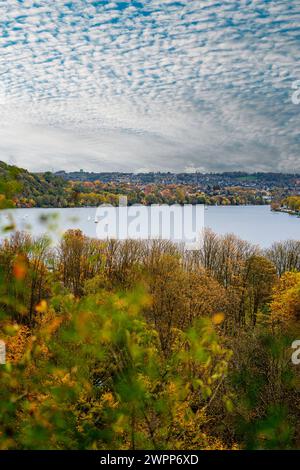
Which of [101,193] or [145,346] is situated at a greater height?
[101,193]

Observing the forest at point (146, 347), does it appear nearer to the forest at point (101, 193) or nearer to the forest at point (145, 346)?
the forest at point (145, 346)

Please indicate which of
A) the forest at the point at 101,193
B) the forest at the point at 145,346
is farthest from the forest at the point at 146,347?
the forest at the point at 101,193

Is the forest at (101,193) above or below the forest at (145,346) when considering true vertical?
above

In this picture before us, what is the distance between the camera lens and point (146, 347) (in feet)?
14.8

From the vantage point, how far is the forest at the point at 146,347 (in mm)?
3580

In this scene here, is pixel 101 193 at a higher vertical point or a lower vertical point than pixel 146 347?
higher

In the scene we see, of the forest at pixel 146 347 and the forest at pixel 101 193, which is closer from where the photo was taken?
the forest at pixel 146 347

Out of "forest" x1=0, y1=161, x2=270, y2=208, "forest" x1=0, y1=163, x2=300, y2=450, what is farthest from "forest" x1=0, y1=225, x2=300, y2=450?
"forest" x1=0, y1=161, x2=270, y2=208

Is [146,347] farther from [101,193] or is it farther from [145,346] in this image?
[101,193]

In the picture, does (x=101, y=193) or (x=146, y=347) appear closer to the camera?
(x=146, y=347)

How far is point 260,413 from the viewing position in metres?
19.1

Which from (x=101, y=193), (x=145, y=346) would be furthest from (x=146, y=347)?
(x=101, y=193)
